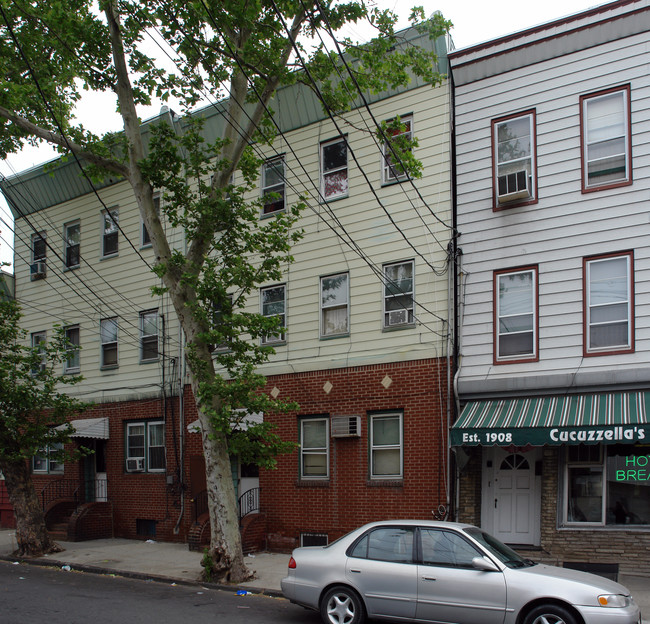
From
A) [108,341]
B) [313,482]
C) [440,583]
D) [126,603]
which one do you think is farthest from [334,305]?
[440,583]

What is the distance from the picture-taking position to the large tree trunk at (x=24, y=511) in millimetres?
15688

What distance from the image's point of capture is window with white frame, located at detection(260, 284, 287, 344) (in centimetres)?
1727

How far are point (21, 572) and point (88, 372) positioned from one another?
27.3ft

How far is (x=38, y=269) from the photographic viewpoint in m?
23.4

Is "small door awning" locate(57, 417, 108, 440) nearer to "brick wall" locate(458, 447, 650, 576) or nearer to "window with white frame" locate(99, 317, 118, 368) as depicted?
"window with white frame" locate(99, 317, 118, 368)

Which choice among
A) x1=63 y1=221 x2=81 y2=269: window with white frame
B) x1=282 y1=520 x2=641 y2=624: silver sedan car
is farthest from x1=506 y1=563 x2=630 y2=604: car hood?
x1=63 y1=221 x2=81 y2=269: window with white frame

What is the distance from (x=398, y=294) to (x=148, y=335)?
8112 millimetres

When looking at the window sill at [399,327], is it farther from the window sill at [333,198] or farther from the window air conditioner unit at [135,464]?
the window air conditioner unit at [135,464]

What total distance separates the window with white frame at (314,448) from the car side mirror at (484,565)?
792 cm

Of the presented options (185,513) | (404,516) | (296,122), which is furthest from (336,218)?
(185,513)

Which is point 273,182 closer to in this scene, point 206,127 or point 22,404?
point 206,127

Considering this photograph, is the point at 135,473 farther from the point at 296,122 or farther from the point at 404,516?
the point at 296,122

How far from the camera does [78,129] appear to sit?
13.4 m

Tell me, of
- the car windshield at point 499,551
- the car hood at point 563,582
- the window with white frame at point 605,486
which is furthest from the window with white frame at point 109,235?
the car hood at point 563,582
